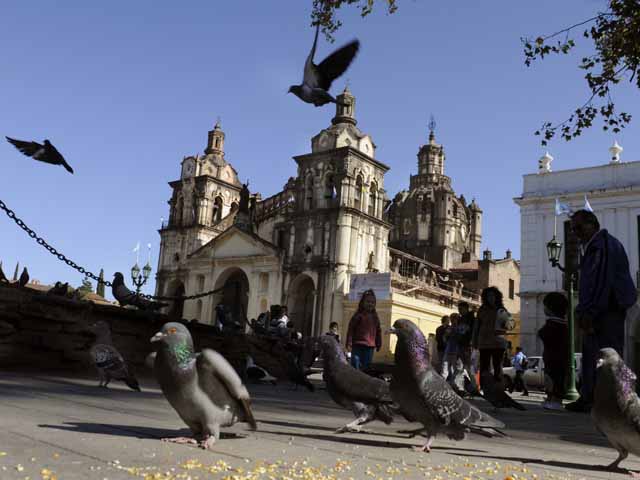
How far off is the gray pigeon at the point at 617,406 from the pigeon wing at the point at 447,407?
24.4 inches

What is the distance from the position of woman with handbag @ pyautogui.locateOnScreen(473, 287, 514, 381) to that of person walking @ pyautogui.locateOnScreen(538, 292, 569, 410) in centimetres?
61

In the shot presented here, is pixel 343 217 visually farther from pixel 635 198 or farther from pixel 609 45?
pixel 609 45

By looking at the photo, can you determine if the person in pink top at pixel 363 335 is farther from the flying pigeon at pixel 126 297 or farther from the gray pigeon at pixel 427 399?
the gray pigeon at pixel 427 399

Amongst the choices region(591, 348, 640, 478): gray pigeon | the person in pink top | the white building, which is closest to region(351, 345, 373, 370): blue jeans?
the person in pink top

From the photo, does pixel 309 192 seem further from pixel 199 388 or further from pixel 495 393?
pixel 199 388

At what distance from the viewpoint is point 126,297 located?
10.5 metres

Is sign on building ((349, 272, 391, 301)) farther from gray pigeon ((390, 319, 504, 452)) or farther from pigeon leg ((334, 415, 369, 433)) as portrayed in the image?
gray pigeon ((390, 319, 504, 452))

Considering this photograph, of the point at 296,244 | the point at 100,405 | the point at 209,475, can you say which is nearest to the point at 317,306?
the point at 296,244

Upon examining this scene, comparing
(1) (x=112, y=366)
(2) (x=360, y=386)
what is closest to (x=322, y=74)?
(1) (x=112, y=366)

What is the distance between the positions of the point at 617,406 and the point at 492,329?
5572mm

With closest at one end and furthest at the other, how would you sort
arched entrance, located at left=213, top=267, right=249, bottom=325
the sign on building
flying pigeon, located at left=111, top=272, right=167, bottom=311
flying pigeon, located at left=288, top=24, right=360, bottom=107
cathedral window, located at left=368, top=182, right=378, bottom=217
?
1. flying pigeon, located at left=288, top=24, right=360, bottom=107
2. flying pigeon, located at left=111, top=272, right=167, bottom=311
3. the sign on building
4. cathedral window, located at left=368, top=182, right=378, bottom=217
5. arched entrance, located at left=213, top=267, right=249, bottom=325

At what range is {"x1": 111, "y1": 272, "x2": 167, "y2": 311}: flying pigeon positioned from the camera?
10.4 m

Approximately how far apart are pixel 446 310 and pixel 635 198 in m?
15.4

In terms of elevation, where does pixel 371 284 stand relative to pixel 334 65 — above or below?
above
